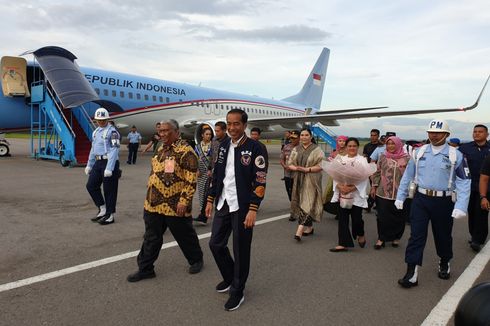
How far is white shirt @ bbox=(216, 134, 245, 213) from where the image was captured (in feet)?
11.1

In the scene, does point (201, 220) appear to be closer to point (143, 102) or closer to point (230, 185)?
point (230, 185)

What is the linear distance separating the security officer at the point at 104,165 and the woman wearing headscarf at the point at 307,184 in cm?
280

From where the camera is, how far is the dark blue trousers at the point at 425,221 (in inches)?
156

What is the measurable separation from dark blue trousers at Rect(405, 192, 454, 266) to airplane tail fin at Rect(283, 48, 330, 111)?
25.9 meters

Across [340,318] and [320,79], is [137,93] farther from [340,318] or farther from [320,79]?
[320,79]

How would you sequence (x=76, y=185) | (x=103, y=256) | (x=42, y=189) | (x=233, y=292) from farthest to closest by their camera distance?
(x=76, y=185)
(x=42, y=189)
(x=103, y=256)
(x=233, y=292)

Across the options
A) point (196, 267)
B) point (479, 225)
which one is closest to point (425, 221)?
point (479, 225)

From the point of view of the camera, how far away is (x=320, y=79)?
30.1m

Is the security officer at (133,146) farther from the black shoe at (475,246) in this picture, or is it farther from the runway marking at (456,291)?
the runway marking at (456,291)

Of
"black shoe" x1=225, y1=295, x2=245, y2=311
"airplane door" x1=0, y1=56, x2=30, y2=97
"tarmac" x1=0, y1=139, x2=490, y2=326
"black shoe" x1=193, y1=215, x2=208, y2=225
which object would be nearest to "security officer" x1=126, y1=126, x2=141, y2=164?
"airplane door" x1=0, y1=56, x2=30, y2=97

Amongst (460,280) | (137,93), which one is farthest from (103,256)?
(137,93)

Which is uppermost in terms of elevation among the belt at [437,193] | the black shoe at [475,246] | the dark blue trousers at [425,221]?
the belt at [437,193]

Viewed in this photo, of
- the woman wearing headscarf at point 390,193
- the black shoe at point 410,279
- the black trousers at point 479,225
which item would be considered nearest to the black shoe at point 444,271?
the black shoe at point 410,279

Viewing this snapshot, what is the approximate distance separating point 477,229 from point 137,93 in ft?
47.2
